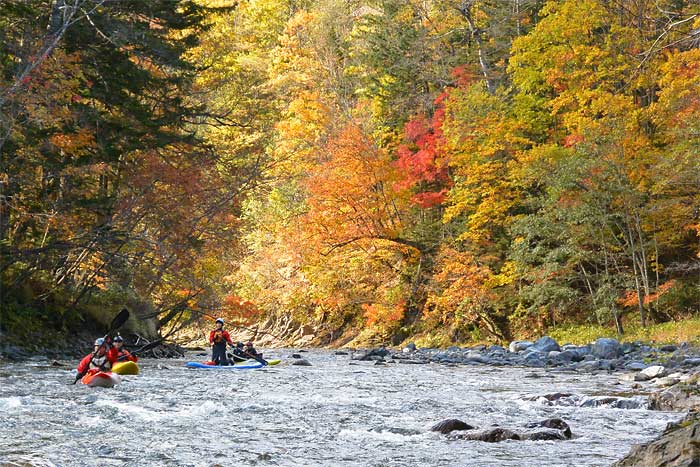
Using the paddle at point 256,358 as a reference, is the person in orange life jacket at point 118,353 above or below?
above

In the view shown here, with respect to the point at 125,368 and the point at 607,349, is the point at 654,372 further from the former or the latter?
the point at 125,368

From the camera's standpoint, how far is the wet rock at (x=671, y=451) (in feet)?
14.4

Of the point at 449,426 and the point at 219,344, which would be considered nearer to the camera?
the point at 449,426

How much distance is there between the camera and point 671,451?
179 inches

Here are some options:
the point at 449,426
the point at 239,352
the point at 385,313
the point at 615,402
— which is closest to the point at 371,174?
the point at 385,313

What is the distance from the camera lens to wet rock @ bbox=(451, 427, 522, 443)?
7.74 m

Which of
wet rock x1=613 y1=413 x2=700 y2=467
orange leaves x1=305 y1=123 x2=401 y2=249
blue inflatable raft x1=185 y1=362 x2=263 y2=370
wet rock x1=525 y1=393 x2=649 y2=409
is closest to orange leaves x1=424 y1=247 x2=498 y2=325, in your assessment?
orange leaves x1=305 y1=123 x2=401 y2=249

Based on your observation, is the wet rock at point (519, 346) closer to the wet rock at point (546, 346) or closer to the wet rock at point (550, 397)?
the wet rock at point (546, 346)

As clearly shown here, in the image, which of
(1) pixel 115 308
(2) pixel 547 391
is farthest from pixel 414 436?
(1) pixel 115 308

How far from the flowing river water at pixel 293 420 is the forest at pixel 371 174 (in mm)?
4341

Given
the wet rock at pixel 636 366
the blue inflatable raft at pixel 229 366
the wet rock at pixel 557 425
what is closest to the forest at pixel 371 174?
the blue inflatable raft at pixel 229 366

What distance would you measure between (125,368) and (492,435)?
8.61 meters

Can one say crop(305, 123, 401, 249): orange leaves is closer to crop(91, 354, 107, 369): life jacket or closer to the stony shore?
the stony shore

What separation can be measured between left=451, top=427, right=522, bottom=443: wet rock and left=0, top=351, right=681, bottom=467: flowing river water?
15 cm
